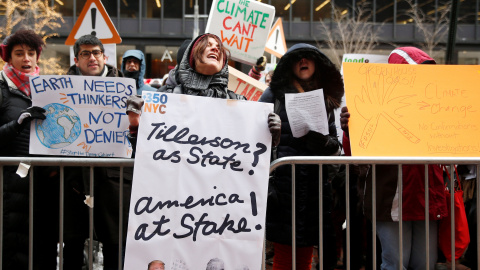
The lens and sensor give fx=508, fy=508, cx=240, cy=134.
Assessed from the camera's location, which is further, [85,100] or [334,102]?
[334,102]

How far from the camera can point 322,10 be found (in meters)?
30.0

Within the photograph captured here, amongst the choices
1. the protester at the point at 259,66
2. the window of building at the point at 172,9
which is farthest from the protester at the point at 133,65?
the window of building at the point at 172,9

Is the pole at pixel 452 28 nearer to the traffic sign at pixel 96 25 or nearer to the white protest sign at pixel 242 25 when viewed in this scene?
the white protest sign at pixel 242 25

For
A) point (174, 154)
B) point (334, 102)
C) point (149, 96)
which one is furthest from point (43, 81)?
point (334, 102)

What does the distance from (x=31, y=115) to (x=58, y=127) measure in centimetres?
19

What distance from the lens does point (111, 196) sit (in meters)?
3.60

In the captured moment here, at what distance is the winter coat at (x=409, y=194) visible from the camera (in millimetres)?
3545

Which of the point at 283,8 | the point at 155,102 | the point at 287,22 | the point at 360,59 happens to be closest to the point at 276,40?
the point at 360,59

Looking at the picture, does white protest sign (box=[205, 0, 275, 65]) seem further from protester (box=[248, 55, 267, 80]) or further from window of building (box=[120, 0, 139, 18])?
window of building (box=[120, 0, 139, 18])

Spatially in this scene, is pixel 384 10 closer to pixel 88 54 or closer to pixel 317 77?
pixel 317 77

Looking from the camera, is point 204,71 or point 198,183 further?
point 204,71

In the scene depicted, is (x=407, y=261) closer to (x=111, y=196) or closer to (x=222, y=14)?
(x=111, y=196)

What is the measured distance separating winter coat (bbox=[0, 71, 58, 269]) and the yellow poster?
7.20 feet

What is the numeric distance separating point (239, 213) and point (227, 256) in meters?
0.27
